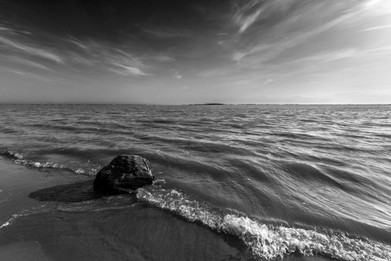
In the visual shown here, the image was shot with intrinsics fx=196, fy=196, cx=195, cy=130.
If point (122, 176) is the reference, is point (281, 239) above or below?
below

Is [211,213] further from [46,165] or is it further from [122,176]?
[46,165]

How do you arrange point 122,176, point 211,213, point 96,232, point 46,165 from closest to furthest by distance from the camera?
point 96,232
point 211,213
point 122,176
point 46,165

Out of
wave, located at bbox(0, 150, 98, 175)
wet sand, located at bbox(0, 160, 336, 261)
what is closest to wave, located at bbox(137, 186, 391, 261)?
wet sand, located at bbox(0, 160, 336, 261)

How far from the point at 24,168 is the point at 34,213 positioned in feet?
15.9

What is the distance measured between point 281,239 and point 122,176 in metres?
5.14

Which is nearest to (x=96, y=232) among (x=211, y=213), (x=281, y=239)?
(x=211, y=213)

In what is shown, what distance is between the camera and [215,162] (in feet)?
34.6

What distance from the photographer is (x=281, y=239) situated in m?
4.51

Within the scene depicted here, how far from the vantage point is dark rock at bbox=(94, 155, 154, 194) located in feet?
21.4

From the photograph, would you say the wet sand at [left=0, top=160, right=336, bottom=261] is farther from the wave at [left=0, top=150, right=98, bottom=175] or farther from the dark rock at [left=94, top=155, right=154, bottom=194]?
the wave at [left=0, top=150, right=98, bottom=175]

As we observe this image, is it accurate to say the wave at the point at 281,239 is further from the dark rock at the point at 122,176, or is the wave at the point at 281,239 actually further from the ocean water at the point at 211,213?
the dark rock at the point at 122,176

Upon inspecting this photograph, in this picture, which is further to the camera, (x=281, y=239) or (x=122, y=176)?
(x=122, y=176)

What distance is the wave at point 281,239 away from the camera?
418cm

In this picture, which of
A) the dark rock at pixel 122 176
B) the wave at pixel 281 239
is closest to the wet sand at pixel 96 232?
the wave at pixel 281 239
